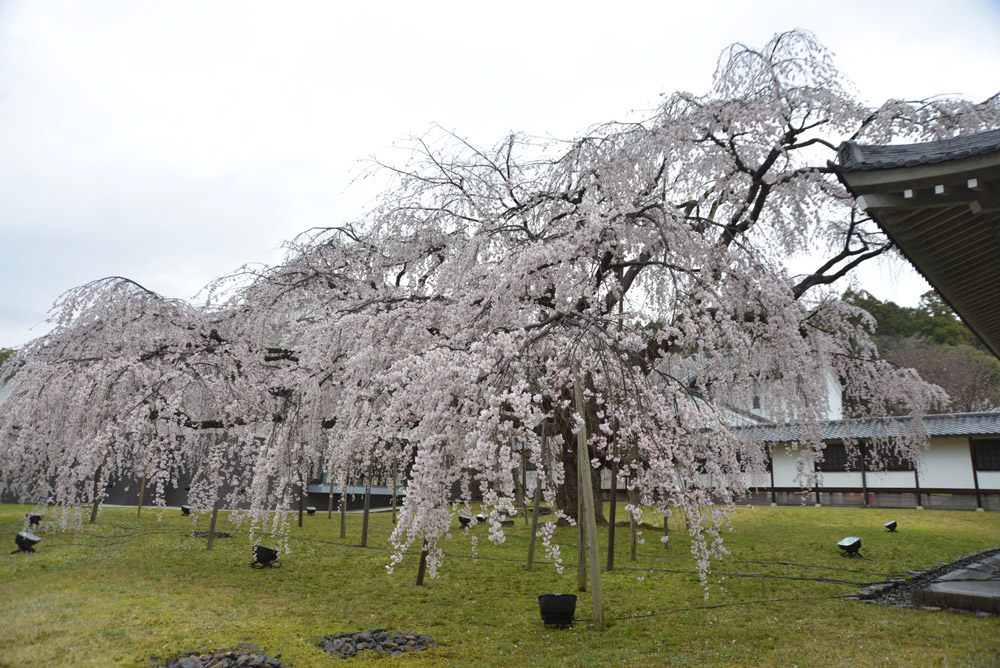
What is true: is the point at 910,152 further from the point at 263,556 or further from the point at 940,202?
the point at 263,556

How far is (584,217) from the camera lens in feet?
27.1

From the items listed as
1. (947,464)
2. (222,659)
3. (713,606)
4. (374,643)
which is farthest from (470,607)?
(947,464)

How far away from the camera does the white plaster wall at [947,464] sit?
2206 cm

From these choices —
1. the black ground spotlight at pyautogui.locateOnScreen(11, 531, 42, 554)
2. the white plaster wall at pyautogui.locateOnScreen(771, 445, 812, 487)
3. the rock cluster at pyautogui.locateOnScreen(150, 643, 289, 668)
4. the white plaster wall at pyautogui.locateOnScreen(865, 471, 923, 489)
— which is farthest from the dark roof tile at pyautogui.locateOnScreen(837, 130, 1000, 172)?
the white plaster wall at pyautogui.locateOnScreen(771, 445, 812, 487)

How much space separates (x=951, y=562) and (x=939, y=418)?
14242 millimetres

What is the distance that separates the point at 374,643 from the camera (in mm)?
5875

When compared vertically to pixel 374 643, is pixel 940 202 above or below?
above

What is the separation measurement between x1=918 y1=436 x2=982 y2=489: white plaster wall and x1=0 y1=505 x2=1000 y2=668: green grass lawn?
35.2 feet

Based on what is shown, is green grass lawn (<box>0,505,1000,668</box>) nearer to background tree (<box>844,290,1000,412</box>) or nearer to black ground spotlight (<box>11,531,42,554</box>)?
black ground spotlight (<box>11,531,42,554</box>)

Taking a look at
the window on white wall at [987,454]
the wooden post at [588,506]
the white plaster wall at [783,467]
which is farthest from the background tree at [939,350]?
the wooden post at [588,506]

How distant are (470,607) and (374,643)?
6.28ft

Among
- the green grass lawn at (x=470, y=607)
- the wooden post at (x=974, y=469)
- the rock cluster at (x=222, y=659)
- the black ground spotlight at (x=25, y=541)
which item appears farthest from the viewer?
the wooden post at (x=974, y=469)

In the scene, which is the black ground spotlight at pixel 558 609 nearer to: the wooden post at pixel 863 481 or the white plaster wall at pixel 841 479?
the wooden post at pixel 863 481

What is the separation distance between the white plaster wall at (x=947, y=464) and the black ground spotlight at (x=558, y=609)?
21.9 meters
